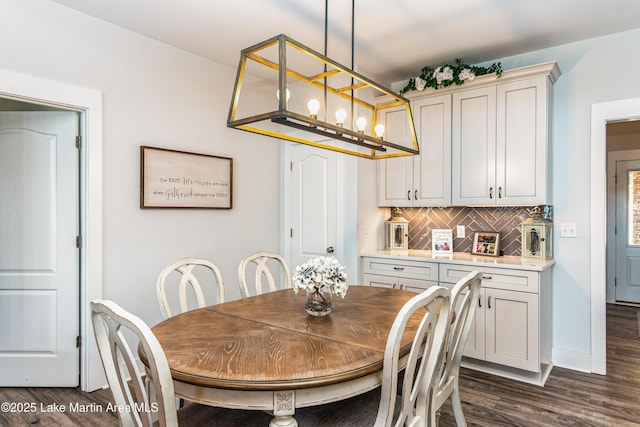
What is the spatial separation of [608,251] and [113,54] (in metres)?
6.51

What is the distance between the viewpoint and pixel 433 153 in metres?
3.62

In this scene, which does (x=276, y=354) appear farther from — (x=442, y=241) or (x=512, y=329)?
(x=442, y=241)

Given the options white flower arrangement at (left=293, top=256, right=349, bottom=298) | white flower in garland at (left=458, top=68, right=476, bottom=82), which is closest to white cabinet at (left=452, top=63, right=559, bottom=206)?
white flower in garland at (left=458, top=68, right=476, bottom=82)

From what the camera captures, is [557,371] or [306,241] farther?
[306,241]

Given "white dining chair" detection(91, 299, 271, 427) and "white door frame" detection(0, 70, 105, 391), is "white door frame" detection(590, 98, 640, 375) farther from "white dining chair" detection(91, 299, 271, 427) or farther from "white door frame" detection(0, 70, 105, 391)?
"white door frame" detection(0, 70, 105, 391)

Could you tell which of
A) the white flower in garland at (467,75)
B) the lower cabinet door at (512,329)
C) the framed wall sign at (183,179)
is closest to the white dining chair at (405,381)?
the lower cabinet door at (512,329)

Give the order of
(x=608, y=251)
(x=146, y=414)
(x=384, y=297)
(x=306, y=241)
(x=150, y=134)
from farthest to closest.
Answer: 1. (x=608, y=251)
2. (x=306, y=241)
3. (x=150, y=134)
4. (x=384, y=297)
5. (x=146, y=414)

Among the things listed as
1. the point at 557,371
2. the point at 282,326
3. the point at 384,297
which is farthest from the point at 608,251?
the point at 282,326

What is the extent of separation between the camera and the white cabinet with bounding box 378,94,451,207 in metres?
3.55

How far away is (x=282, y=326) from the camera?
181 cm

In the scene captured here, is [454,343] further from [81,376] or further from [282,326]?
[81,376]

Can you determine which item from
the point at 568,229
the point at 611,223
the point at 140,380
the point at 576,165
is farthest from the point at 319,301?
the point at 611,223

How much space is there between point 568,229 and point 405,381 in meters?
2.53

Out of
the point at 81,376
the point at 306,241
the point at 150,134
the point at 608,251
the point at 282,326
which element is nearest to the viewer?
the point at 282,326
